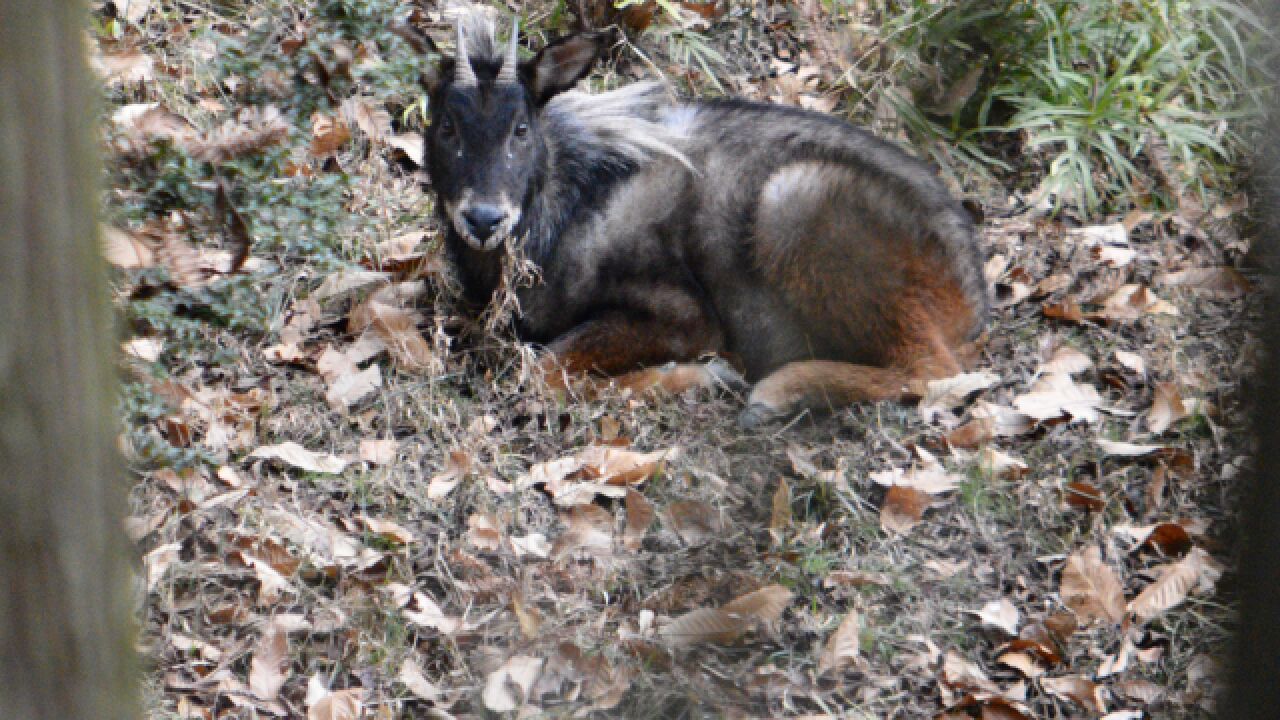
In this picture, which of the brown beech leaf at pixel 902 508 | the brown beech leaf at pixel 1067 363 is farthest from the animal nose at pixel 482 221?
the brown beech leaf at pixel 1067 363

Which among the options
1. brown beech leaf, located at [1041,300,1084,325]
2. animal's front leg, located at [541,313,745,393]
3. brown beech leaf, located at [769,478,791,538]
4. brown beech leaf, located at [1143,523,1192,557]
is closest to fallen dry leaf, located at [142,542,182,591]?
animal's front leg, located at [541,313,745,393]

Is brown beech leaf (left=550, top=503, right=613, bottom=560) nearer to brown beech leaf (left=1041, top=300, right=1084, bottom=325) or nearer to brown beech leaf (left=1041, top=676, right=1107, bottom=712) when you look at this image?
brown beech leaf (left=1041, top=676, right=1107, bottom=712)

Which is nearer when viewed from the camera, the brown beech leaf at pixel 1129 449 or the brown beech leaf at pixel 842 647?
the brown beech leaf at pixel 842 647

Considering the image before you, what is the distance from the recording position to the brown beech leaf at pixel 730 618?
331 centimetres

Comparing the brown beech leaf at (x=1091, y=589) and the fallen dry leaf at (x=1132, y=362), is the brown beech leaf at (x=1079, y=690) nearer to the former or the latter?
the brown beech leaf at (x=1091, y=589)

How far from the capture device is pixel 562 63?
4891 mm

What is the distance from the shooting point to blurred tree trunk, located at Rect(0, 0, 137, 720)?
1176 mm

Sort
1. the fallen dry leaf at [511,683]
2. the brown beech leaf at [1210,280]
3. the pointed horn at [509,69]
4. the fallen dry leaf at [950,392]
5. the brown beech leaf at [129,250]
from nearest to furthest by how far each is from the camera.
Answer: the brown beech leaf at [129,250] → the fallen dry leaf at [511,683] → the fallen dry leaf at [950,392] → the pointed horn at [509,69] → the brown beech leaf at [1210,280]

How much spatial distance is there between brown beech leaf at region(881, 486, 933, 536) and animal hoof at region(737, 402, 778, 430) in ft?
2.35

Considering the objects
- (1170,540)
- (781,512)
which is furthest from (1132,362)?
(781,512)

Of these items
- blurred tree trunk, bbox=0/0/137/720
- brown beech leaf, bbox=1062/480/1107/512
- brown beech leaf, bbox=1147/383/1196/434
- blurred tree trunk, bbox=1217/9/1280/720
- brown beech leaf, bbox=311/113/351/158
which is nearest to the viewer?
blurred tree trunk, bbox=1217/9/1280/720

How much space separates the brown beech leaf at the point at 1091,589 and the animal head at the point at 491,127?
2.37 metres

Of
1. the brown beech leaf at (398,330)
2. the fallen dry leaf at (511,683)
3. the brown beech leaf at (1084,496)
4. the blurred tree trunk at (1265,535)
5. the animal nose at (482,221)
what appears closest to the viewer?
the blurred tree trunk at (1265,535)

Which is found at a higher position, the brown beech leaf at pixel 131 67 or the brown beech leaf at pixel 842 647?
the brown beech leaf at pixel 131 67
